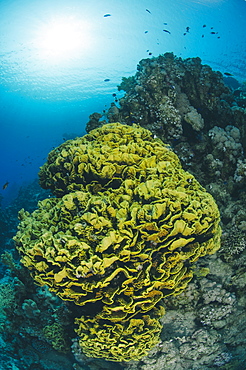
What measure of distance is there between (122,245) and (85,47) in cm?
4945

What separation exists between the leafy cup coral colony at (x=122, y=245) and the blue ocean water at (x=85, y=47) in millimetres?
26361

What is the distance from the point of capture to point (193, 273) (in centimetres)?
528

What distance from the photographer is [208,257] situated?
18.9 ft

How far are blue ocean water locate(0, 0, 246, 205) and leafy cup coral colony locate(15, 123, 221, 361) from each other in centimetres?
2636

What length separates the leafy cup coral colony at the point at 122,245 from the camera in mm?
3488

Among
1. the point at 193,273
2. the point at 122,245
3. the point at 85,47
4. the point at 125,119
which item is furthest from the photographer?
the point at 85,47

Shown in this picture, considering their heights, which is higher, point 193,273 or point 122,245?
point 122,245

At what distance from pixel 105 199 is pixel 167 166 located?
5.28ft

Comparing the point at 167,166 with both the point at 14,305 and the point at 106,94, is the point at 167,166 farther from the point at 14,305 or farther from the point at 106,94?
the point at 106,94

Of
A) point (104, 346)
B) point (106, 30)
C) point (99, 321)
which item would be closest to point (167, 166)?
point (99, 321)

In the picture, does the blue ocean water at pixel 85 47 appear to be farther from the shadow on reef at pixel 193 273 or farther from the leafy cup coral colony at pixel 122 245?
the leafy cup coral colony at pixel 122 245

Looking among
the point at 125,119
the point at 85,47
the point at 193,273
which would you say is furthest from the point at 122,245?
the point at 85,47

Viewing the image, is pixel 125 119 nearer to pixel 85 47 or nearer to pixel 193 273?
pixel 193 273

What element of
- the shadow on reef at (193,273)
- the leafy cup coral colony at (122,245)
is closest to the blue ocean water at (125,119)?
the shadow on reef at (193,273)
